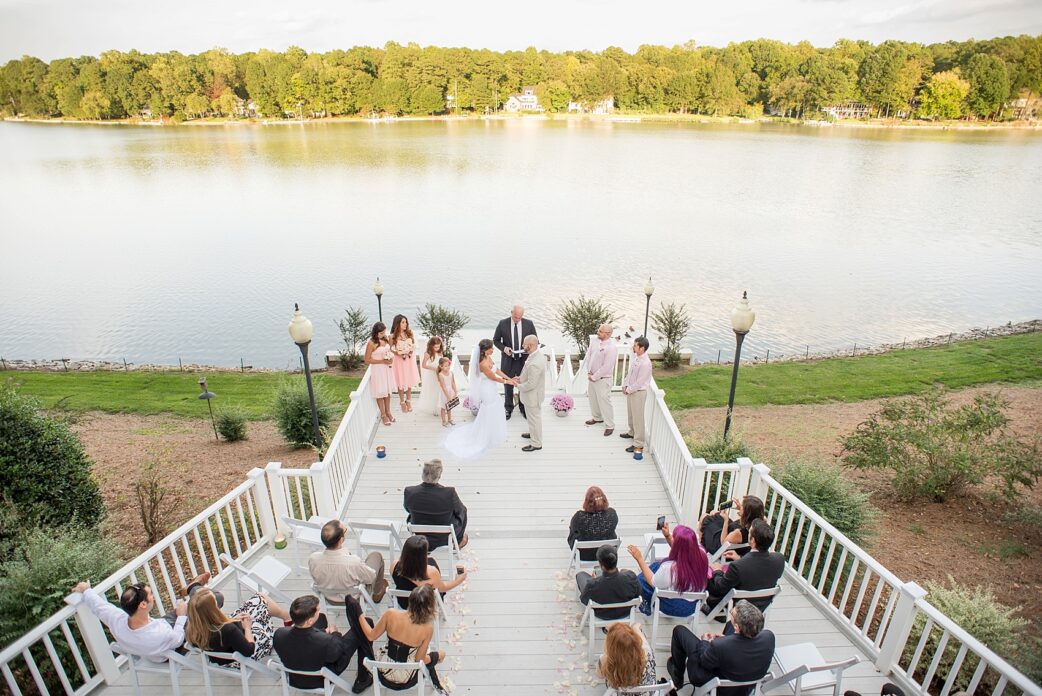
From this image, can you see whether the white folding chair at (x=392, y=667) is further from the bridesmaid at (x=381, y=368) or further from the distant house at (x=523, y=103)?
the distant house at (x=523, y=103)

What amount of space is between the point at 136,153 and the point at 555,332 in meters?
65.3

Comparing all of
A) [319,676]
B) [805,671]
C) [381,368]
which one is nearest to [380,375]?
[381,368]

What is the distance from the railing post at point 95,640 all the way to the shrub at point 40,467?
8.50ft

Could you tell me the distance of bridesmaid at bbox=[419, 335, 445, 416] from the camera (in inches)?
352

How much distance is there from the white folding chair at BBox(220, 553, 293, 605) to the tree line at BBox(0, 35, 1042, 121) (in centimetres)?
11658

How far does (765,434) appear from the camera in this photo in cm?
1322

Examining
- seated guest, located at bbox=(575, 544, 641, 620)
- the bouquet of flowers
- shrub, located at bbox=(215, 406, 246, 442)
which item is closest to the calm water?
shrub, located at bbox=(215, 406, 246, 442)

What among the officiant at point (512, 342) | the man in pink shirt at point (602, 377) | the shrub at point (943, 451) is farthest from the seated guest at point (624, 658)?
the shrub at point (943, 451)

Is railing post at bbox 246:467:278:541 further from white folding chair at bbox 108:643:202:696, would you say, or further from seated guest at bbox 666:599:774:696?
seated guest at bbox 666:599:774:696

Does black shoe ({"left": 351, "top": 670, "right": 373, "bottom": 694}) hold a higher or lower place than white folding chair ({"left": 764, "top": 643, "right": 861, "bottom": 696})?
lower

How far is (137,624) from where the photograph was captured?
4348 millimetres

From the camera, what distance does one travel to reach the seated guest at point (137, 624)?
4.30 metres

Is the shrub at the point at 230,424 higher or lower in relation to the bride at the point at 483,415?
lower

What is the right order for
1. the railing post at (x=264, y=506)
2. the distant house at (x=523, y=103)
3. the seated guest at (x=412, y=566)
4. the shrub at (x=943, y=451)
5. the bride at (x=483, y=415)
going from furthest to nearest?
the distant house at (x=523, y=103)
the shrub at (x=943, y=451)
the bride at (x=483, y=415)
the railing post at (x=264, y=506)
the seated guest at (x=412, y=566)
